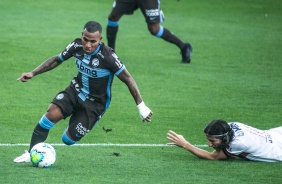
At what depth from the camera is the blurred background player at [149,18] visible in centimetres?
1756

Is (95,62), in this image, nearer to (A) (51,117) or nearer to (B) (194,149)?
(A) (51,117)

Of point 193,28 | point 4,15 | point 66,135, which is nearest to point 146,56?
point 193,28

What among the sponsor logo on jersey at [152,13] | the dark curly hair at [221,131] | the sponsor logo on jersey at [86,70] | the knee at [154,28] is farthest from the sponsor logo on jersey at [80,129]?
the knee at [154,28]

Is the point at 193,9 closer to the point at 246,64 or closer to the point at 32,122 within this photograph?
the point at 246,64

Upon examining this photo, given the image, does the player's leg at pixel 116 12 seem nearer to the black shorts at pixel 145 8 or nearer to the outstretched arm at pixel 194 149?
the black shorts at pixel 145 8

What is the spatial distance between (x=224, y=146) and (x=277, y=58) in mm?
8243

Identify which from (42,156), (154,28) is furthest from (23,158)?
(154,28)

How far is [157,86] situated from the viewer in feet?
54.1

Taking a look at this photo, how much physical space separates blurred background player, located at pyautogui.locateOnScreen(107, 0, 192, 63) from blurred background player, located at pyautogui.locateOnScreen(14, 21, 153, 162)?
6.15 m

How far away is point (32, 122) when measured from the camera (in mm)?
13633

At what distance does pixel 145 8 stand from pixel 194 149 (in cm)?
649

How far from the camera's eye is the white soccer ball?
10.8m

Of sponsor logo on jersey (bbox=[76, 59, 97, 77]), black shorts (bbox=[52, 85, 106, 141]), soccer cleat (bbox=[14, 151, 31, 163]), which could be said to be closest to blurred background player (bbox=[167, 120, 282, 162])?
black shorts (bbox=[52, 85, 106, 141])

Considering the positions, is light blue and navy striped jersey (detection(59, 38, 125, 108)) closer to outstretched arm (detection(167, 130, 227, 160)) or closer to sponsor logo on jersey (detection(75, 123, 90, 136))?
sponsor logo on jersey (detection(75, 123, 90, 136))
